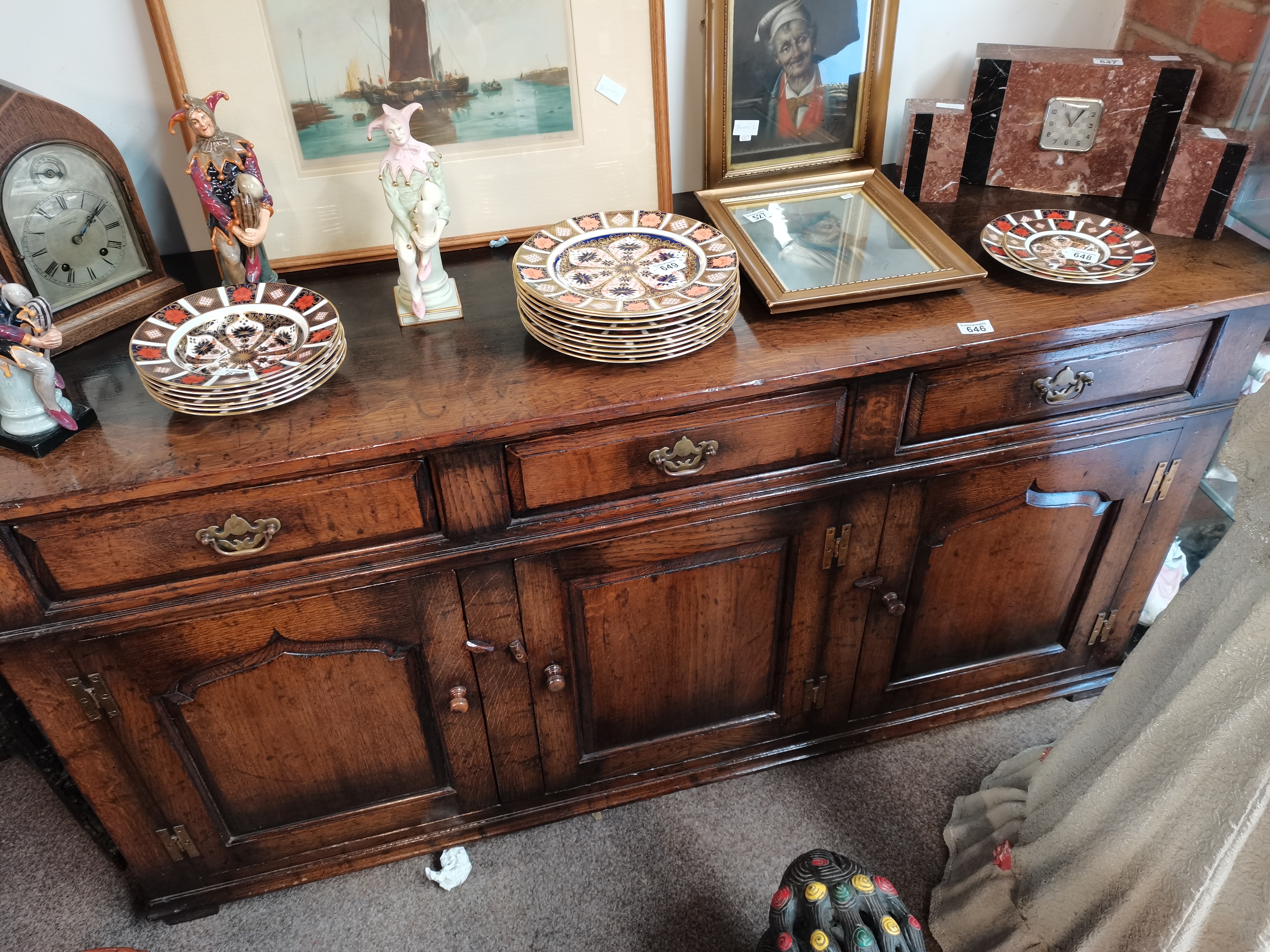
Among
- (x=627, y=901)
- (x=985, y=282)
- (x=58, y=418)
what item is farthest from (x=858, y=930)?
(x=58, y=418)

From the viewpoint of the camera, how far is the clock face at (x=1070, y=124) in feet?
5.16

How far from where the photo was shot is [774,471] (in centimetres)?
137

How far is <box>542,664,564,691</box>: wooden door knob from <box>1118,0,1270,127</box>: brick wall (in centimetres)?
140

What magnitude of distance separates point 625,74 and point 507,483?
2.18 feet

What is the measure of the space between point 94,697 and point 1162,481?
1654 mm

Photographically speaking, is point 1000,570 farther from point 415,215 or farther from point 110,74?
point 110,74

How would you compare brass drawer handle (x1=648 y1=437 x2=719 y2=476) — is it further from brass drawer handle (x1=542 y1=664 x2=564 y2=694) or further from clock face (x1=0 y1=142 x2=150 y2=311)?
clock face (x1=0 y1=142 x2=150 y2=311)

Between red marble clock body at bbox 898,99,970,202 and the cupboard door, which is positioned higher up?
red marble clock body at bbox 898,99,970,202

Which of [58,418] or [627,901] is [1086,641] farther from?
[58,418]

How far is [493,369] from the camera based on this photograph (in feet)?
4.16

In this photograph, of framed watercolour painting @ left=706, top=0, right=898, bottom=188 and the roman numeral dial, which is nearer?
the roman numeral dial

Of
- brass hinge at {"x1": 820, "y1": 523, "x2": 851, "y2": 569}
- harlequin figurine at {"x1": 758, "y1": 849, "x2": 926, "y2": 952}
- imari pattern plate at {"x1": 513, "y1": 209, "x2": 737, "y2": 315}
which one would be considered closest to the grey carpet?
harlequin figurine at {"x1": 758, "y1": 849, "x2": 926, "y2": 952}

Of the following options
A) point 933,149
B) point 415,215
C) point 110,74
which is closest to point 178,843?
point 415,215

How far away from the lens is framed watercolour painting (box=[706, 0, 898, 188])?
1.48 metres
